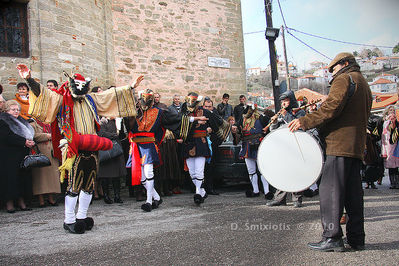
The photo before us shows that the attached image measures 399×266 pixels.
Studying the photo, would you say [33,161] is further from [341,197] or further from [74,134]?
[341,197]

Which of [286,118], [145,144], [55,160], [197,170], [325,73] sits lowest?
[197,170]

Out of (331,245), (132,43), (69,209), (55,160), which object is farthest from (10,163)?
(132,43)

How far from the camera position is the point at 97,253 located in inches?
144

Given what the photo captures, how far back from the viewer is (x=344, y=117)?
3.72 metres

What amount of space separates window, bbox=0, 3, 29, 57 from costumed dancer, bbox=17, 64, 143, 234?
477cm

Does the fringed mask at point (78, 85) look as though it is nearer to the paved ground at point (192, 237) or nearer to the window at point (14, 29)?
the paved ground at point (192, 237)

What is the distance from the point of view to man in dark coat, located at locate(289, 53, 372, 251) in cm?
360

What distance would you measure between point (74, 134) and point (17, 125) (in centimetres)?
243

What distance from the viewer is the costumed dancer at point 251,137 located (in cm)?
715

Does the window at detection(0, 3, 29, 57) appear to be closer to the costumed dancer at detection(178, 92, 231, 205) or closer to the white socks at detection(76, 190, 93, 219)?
the costumed dancer at detection(178, 92, 231, 205)

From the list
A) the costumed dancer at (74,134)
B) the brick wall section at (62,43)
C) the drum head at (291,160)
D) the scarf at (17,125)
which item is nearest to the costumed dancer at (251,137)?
the drum head at (291,160)

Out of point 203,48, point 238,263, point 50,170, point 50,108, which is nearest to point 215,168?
point 50,170

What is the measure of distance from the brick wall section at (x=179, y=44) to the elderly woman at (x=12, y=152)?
5.25m

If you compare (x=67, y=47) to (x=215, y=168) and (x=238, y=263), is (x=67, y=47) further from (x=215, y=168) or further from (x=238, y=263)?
(x=238, y=263)
